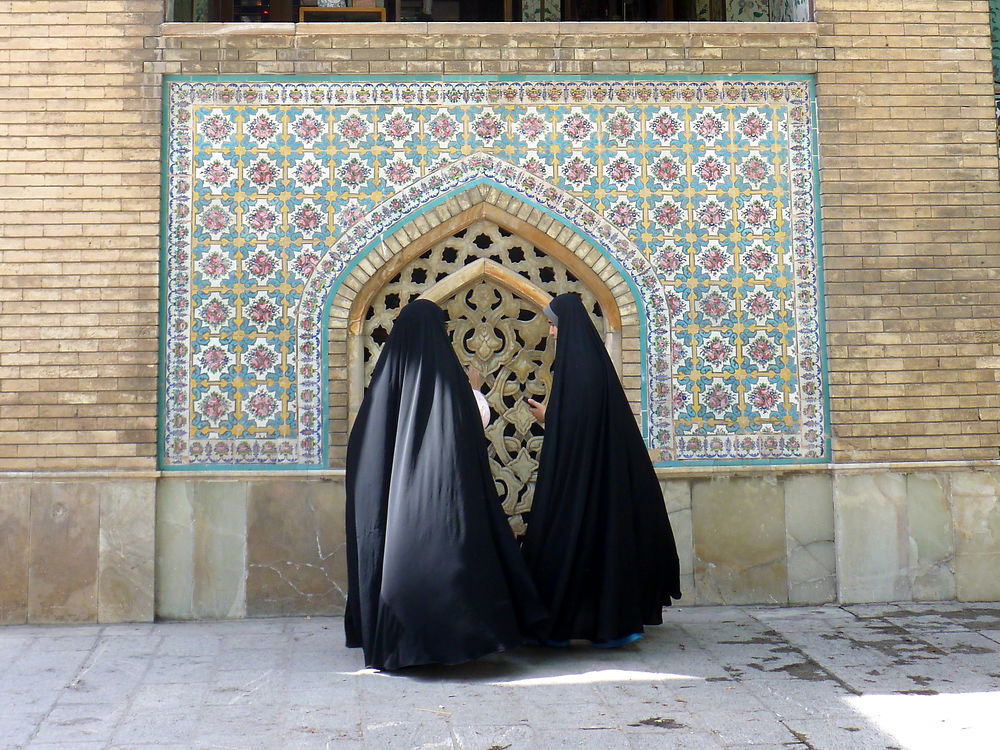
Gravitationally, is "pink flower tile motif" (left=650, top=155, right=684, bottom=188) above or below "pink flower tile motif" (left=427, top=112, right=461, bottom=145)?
below

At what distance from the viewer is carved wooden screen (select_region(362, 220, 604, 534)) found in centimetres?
495

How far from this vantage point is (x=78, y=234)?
187 inches

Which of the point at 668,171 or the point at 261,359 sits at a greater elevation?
the point at 668,171

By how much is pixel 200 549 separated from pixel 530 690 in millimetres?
1941

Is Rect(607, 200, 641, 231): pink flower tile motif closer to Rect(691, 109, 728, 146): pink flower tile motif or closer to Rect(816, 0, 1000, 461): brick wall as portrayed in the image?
Rect(691, 109, 728, 146): pink flower tile motif

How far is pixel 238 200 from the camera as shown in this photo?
4871 mm

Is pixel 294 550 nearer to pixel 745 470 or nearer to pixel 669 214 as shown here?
pixel 745 470

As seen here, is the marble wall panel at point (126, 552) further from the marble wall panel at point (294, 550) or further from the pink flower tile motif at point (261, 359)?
the pink flower tile motif at point (261, 359)

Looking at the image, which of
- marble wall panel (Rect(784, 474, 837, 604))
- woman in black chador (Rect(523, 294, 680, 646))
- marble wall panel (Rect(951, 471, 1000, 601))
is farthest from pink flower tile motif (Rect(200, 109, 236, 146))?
marble wall panel (Rect(951, 471, 1000, 601))

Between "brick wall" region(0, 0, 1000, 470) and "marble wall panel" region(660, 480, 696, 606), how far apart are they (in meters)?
0.79

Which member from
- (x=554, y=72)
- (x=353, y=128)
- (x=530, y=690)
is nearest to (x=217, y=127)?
(x=353, y=128)

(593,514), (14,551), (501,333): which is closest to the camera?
(593,514)

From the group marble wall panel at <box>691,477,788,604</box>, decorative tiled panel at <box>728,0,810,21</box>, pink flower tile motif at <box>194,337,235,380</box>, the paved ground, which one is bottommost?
the paved ground

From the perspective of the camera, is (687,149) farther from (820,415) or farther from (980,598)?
(980,598)
